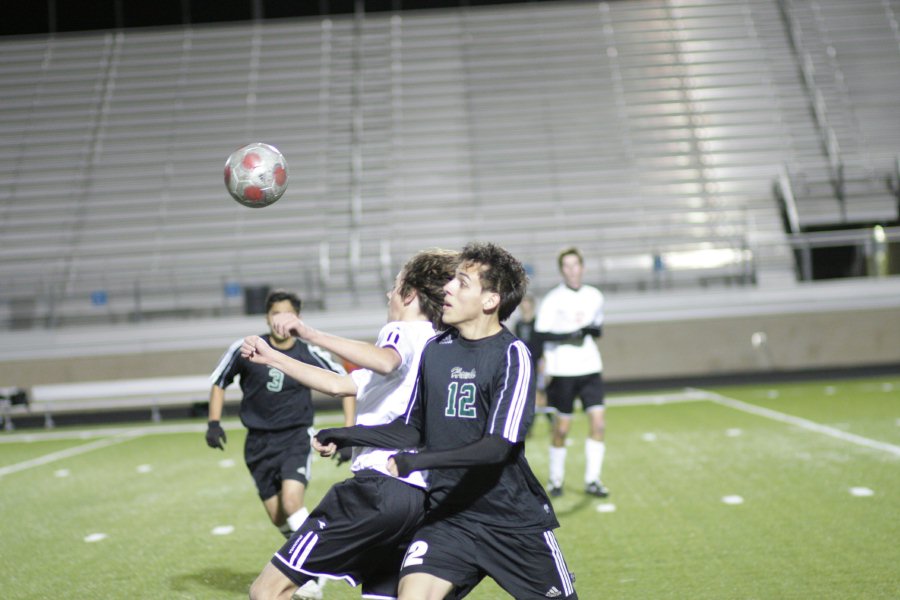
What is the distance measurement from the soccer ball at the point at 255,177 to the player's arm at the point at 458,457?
1.96 m

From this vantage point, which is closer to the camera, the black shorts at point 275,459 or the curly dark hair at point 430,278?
the curly dark hair at point 430,278

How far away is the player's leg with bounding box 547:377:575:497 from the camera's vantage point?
24.6ft

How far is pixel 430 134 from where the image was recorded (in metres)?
20.9

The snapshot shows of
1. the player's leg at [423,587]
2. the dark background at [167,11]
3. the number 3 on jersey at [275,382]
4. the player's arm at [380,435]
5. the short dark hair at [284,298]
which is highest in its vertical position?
the dark background at [167,11]

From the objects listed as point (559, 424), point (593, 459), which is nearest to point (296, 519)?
point (559, 424)

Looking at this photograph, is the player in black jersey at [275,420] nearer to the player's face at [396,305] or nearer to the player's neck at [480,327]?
the player's face at [396,305]

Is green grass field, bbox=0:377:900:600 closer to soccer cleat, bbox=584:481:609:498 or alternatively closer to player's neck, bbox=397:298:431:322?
soccer cleat, bbox=584:481:609:498

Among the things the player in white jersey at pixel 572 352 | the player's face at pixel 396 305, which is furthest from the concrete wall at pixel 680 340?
the player's face at pixel 396 305

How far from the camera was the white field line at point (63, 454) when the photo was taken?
10430mm

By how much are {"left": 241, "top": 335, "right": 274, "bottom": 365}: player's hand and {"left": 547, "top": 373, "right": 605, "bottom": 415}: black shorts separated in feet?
15.6

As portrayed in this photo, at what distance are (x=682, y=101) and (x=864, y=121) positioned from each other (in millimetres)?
4099

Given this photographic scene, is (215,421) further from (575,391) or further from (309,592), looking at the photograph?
(575,391)

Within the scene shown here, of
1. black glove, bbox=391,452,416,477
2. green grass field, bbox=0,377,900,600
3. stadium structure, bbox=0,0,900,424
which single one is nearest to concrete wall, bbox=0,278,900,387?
stadium structure, bbox=0,0,900,424

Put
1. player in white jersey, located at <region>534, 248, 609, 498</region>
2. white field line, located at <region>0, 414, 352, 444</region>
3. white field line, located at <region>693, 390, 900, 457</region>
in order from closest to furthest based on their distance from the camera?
player in white jersey, located at <region>534, 248, 609, 498</region>
white field line, located at <region>693, 390, 900, 457</region>
white field line, located at <region>0, 414, 352, 444</region>
